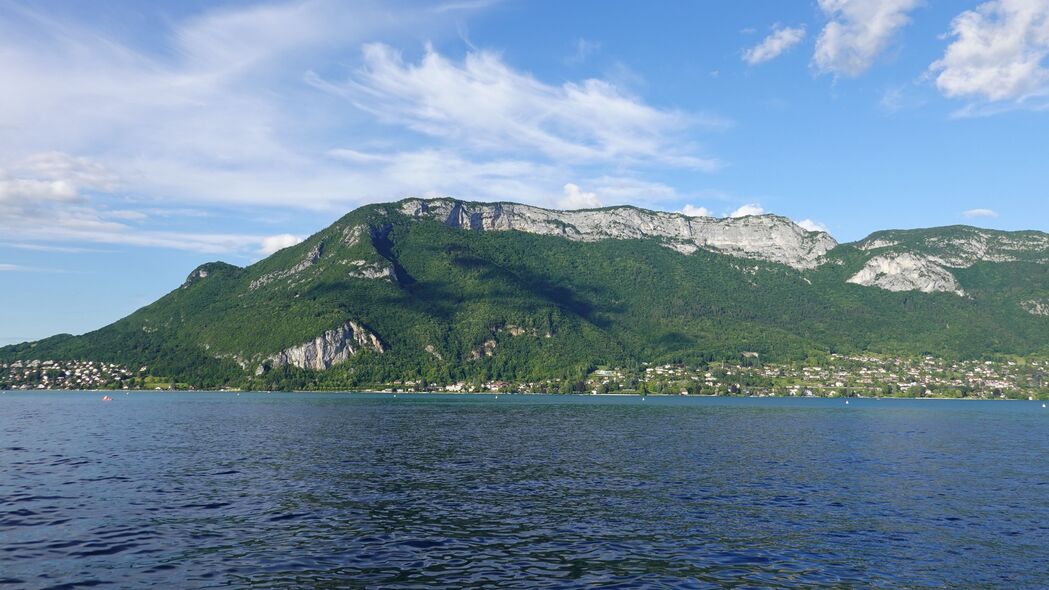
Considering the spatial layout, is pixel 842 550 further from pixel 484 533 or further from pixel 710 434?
pixel 710 434

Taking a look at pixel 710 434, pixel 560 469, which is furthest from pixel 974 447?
pixel 560 469

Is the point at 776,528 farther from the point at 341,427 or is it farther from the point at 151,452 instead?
the point at 341,427

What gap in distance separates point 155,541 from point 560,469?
37359mm

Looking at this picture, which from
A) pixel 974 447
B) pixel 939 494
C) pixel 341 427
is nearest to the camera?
pixel 939 494

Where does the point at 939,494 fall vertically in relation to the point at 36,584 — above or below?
below

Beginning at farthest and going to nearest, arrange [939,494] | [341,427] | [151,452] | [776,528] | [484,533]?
[341,427] < [151,452] < [939,494] < [776,528] < [484,533]

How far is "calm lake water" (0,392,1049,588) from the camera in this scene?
31766 mm

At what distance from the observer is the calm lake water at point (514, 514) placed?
31766mm

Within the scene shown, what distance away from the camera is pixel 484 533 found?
3903 cm

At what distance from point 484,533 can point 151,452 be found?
180ft

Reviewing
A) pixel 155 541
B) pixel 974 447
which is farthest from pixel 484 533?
pixel 974 447

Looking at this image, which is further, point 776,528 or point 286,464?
point 286,464

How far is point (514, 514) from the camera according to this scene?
44469 millimetres

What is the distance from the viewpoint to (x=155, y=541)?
36.6m
